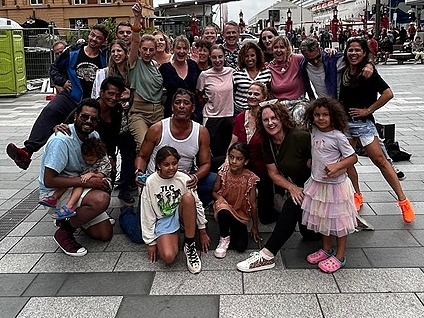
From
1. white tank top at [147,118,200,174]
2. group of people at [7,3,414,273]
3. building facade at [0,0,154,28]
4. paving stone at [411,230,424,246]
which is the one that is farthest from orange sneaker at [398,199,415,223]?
building facade at [0,0,154,28]

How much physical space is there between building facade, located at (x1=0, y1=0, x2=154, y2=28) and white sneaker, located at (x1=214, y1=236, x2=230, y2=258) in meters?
48.0

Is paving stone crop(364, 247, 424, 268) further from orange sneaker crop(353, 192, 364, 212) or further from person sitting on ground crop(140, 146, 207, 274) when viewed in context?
person sitting on ground crop(140, 146, 207, 274)

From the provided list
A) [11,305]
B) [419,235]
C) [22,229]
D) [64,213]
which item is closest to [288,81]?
[419,235]

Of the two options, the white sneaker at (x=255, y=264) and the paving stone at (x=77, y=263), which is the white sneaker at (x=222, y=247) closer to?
the white sneaker at (x=255, y=264)

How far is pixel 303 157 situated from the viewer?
14.5ft

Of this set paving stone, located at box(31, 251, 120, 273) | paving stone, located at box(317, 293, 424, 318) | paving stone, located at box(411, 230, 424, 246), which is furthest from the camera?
paving stone, located at box(411, 230, 424, 246)

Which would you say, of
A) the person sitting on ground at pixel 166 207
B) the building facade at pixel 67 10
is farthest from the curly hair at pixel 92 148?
the building facade at pixel 67 10

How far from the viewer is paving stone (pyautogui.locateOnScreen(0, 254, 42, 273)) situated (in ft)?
14.2

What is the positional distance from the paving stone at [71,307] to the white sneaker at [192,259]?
66 centimetres

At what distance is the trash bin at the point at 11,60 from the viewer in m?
15.5

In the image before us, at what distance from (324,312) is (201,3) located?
4735 cm

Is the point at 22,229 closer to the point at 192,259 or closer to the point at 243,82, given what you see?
the point at 192,259

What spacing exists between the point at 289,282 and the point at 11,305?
199 cm

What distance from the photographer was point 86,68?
5.68 m
